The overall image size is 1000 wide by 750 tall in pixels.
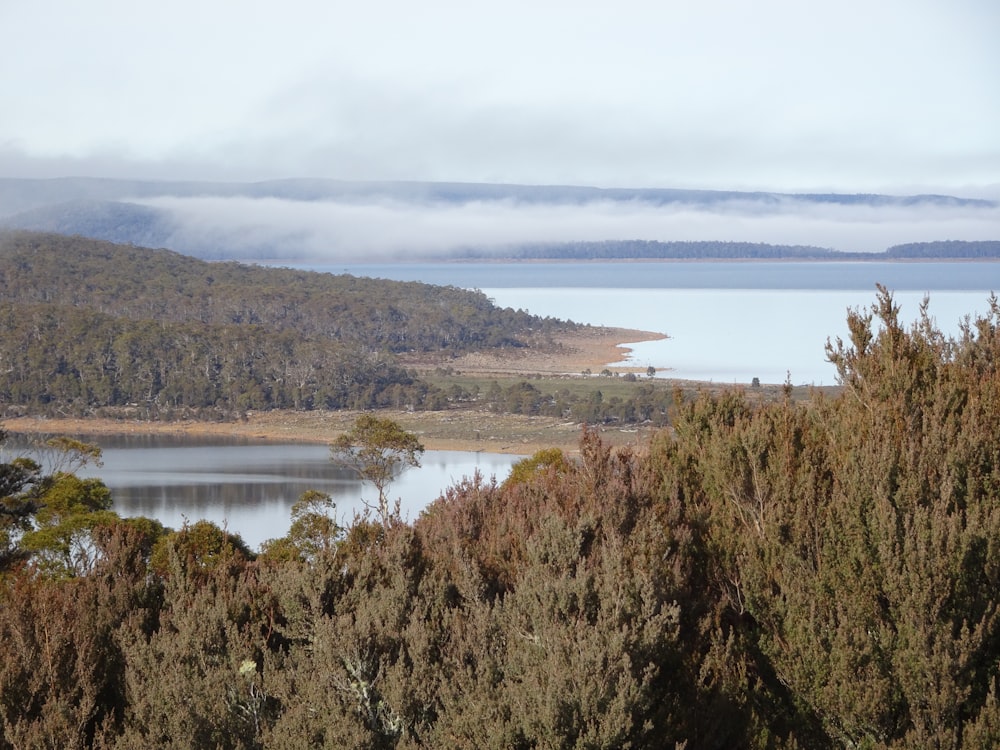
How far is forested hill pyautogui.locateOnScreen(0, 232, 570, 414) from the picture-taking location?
168ft

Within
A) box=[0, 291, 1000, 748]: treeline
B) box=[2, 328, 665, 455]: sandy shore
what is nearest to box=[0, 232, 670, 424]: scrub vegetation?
box=[2, 328, 665, 455]: sandy shore

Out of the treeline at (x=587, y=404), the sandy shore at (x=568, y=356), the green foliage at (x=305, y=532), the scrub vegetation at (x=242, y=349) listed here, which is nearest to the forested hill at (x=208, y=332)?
the scrub vegetation at (x=242, y=349)

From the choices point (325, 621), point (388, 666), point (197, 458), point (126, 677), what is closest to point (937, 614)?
point (388, 666)

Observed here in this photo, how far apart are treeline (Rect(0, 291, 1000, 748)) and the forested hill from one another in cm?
4260

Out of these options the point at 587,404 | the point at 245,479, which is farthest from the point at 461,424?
the point at 245,479

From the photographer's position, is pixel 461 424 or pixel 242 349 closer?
pixel 461 424

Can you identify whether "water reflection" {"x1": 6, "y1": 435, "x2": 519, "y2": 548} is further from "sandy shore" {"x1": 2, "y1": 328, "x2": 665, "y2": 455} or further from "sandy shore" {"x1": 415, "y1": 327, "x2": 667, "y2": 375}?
"sandy shore" {"x1": 415, "y1": 327, "x2": 667, "y2": 375}

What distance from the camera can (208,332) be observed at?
57.4 meters

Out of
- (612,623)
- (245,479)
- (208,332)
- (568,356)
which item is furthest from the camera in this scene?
(568,356)

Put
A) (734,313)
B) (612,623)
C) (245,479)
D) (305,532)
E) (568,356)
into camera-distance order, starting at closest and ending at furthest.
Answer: (612,623), (305,532), (245,479), (568,356), (734,313)

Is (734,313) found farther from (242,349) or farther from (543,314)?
(242,349)

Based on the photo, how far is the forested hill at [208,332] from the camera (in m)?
51.2

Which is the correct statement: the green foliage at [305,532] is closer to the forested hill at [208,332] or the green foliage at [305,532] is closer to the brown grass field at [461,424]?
the brown grass field at [461,424]

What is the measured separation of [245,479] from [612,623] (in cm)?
2671
